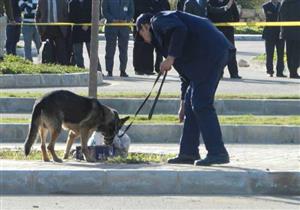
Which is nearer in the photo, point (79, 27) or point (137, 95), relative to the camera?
point (137, 95)

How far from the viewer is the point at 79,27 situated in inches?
816

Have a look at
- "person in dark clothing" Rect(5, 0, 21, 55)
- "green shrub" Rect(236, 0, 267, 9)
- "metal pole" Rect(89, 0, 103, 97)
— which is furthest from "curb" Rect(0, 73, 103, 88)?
"green shrub" Rect(236, 0, 267, 9)

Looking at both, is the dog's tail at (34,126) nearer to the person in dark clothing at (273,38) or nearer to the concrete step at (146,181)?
the concrete step at (146,181)

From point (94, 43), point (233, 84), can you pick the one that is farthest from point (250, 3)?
point (94, 43)

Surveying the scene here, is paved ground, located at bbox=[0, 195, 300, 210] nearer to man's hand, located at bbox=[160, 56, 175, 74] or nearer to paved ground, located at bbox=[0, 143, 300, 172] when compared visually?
paved ground, located at bbox=[0, 143, 300, 172]

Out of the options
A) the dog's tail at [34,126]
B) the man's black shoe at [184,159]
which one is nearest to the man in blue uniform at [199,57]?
the man's black shoe at [184,159]

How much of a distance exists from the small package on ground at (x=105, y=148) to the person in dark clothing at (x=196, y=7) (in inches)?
338

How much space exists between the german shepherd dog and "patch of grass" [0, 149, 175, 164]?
0.30 m

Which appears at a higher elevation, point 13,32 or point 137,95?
point 137,95

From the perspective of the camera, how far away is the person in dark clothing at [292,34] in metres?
21.0

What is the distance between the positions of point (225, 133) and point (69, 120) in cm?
298

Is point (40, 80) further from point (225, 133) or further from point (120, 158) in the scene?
point (120, 158)

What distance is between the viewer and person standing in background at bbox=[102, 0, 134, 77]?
20.6m

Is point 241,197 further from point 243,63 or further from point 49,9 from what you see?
point 243,63
